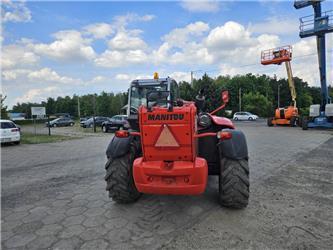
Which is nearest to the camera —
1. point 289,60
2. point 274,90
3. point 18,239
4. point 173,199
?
point 18,239

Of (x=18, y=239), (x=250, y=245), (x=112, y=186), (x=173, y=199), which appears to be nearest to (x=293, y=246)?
(x=250, y=245)

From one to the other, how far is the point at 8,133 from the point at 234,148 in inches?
510

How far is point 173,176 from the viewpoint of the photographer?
2.95 metres

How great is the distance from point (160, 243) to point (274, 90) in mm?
69776

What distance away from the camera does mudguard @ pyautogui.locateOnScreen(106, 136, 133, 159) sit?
3.60 metres

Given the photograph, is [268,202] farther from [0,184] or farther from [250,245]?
[0,184]

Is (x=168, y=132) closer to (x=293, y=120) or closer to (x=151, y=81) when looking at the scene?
(x=151, y=81)

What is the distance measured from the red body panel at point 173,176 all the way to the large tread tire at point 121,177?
0.54m

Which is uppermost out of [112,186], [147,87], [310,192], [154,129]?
[147,87]

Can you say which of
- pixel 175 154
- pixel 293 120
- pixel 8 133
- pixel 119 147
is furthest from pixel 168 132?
pixel 293 120

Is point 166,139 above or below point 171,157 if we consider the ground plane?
above

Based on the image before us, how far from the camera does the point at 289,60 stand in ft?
68.7

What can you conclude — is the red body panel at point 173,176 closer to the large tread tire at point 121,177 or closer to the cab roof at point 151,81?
the large tread tire at point 121,177

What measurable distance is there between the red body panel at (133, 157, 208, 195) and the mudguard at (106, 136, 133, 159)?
59 cm
